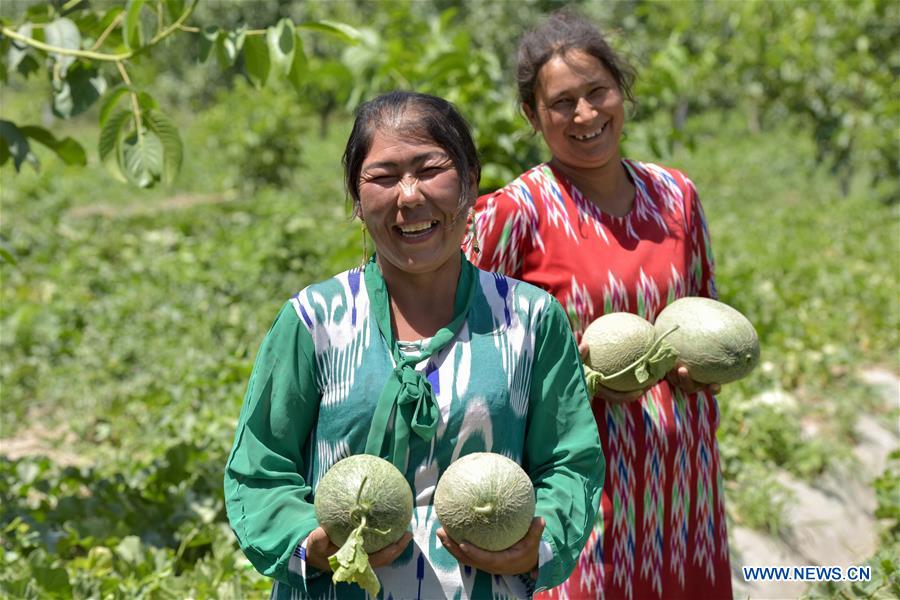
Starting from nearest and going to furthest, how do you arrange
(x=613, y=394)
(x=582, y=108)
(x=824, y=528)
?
(x=613, y=394) < (x=582, y=108) < (x=824, y=528)

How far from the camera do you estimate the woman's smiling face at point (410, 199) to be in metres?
1.79

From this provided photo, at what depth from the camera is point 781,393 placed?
17.8ft

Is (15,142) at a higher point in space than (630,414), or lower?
higher

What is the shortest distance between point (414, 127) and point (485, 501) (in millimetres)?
659

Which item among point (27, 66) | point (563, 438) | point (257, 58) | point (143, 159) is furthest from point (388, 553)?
point (27, 66)

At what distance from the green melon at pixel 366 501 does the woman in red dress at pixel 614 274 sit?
2.81 ft

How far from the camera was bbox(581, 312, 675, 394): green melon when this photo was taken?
91.0 inches

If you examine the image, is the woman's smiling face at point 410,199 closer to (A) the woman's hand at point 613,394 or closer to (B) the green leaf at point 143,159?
(A) the woman's hand at point 613,394

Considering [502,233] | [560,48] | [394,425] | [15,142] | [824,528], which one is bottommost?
[824,528]

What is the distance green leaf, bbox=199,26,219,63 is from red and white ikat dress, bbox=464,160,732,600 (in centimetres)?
110

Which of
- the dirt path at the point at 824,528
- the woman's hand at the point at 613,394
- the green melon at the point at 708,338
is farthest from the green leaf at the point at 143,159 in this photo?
the dirt path at the point at 824,528

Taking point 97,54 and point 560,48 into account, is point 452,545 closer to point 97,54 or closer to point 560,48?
point 560,48

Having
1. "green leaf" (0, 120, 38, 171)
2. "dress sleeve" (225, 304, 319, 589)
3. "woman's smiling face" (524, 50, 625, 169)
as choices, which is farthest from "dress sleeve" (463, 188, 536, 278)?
"green leaf" (0, 120, 38, 171)

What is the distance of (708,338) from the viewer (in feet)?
8.00
